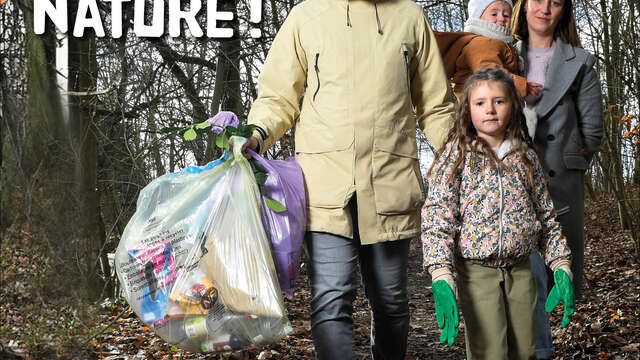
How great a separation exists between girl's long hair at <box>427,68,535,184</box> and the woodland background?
1947mm

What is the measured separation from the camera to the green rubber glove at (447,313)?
7.54 feet

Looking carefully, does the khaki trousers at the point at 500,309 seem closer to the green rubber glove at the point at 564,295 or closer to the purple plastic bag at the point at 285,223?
the green rubber glove at the point at 564,295

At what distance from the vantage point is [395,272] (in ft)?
9.21

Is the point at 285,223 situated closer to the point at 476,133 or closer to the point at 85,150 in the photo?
the point at 476,133

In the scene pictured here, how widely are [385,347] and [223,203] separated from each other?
980 mm

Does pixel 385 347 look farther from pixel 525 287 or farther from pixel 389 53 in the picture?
pixel 389 53

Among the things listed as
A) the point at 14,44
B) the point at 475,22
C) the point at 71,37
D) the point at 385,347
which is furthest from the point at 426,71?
the point at 71,37

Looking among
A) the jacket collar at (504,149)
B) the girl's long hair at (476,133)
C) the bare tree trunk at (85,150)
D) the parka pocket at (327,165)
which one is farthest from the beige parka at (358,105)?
the bare tree trunk at (85,150)

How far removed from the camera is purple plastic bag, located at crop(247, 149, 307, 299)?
266 centimetres

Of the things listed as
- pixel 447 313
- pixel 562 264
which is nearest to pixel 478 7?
pixel 562 264

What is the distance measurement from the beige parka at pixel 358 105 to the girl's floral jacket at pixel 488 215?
0.23 m

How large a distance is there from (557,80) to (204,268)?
1813 mm

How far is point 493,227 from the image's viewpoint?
2.46 m

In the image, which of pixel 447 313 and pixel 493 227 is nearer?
pixel 447 313
